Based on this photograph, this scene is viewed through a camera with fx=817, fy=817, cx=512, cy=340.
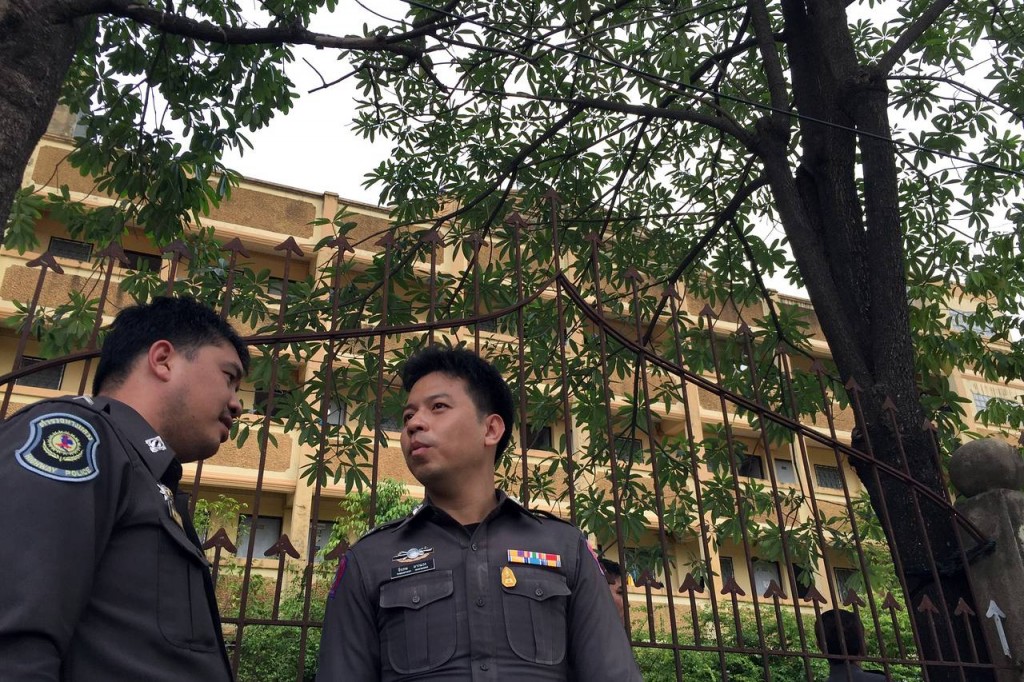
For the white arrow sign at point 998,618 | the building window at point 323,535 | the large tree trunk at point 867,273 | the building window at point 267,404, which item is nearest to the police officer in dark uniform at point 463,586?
the building window at point 267,404

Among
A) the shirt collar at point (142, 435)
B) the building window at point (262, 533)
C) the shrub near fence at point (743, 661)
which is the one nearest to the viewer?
the shirt collar at point (142, 435)

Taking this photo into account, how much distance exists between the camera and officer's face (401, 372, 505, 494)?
8.02 feet

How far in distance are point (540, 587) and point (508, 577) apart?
0.32ft

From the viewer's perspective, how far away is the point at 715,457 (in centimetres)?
712

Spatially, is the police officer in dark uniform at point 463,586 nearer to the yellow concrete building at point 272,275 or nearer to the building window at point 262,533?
the yellow concrete building at point 272,275

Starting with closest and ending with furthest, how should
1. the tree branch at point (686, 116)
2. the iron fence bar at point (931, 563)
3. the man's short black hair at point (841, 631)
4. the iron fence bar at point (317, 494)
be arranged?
the iron fence bar at point (317, 494) < the man's short black hair at point (841, 631) < the iron fence bar at point (931, 563) < the tree branch at point (686, 116)

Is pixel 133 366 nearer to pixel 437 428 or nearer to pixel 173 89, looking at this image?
pixel 437 428

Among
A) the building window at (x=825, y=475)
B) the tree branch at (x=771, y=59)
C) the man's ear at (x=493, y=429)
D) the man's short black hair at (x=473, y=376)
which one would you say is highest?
the building window at (x=825, y=475)

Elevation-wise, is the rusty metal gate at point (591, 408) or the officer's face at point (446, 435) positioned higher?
the rusty metal gate at point (591, 408)

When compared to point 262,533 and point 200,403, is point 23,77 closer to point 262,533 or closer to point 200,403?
point 200,403

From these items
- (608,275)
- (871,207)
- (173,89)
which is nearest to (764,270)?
(608,275)

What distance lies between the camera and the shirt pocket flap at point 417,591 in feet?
7.42

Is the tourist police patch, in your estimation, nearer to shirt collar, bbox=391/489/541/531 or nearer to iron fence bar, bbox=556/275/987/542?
shirt collar, bbox=391/489/541/531

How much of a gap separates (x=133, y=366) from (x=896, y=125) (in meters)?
6.71
